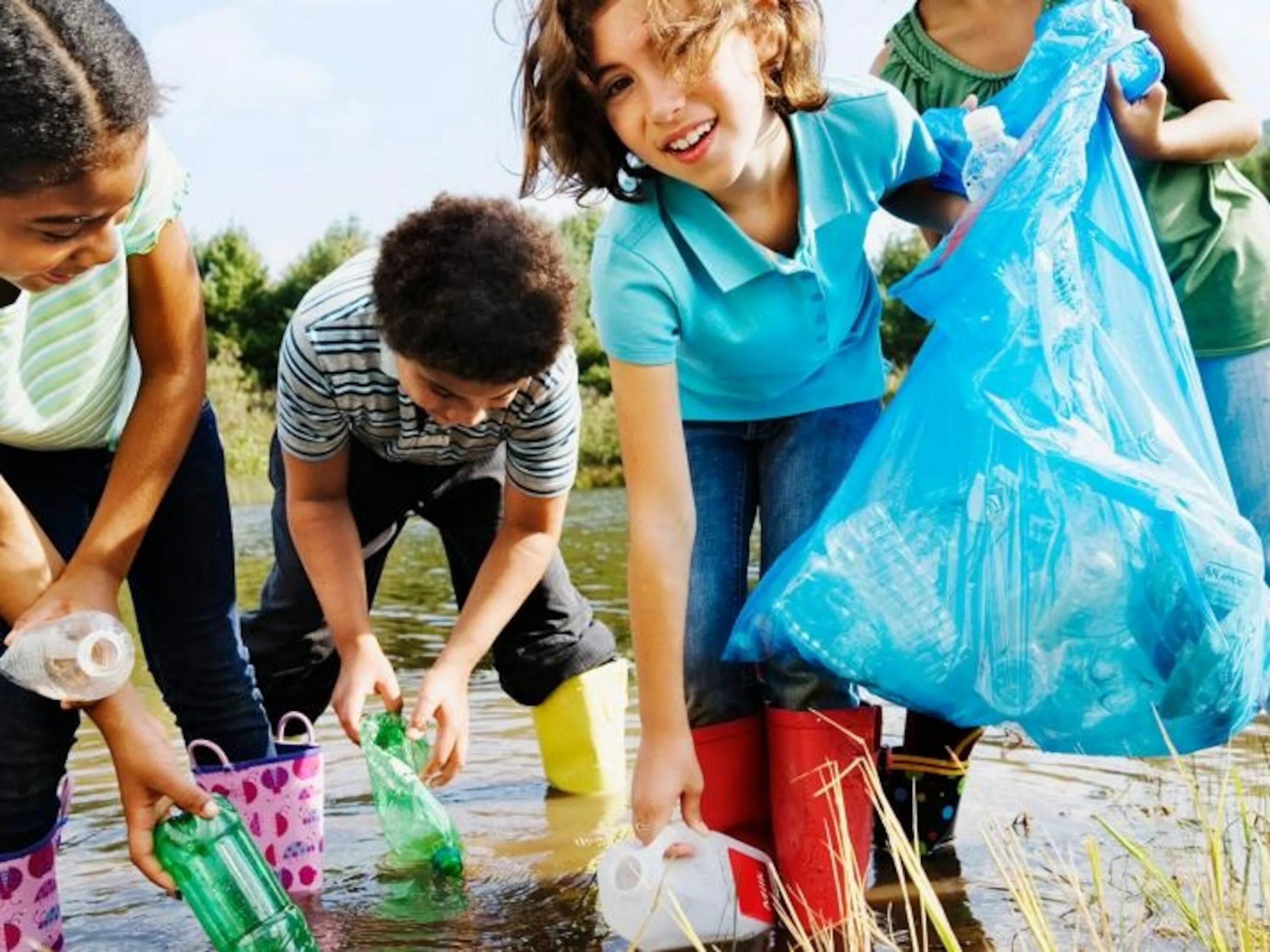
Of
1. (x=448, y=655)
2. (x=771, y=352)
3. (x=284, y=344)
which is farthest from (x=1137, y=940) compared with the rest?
(x=284, y=344)

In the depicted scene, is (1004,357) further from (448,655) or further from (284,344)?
(284,344)

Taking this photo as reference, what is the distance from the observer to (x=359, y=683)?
3.02m

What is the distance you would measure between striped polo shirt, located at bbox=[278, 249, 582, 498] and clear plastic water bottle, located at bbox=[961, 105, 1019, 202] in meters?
0.94

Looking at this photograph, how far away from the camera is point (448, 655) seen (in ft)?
9.73

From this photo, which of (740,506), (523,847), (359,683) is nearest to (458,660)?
(359,683)

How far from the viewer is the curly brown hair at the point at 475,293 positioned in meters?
2.75

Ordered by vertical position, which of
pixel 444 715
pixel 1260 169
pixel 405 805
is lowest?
pixel 405 805

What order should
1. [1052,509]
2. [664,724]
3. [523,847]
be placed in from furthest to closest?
[523,847] < [664,724] < [1052,509]

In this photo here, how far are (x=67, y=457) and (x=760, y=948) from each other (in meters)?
1.46

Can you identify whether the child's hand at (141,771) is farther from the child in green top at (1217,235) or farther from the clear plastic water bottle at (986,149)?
the child in green top at (1217,235)

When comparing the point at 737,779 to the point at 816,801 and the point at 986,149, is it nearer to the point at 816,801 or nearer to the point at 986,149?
the point at 816,801

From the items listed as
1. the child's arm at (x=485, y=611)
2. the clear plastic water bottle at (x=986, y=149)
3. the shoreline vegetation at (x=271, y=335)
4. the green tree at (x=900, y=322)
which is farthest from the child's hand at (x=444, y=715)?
the green tree at (x=900, y=322)

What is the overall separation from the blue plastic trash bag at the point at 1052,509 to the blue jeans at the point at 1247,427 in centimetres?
34

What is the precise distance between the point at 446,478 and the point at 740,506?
3.15 ft
